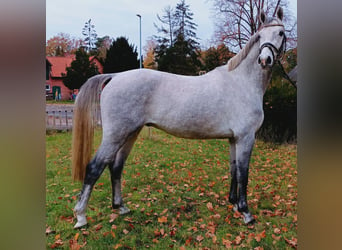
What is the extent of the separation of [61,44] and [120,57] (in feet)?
1.69

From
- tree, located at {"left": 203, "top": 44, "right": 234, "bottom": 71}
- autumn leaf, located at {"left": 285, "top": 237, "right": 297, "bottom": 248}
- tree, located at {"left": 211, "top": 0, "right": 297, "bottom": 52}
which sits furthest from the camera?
tree, located at {"left": 203, "top": 44, "right": 234, "bottom": 71}

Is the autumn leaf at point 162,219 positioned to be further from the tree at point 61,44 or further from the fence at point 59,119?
the tree at point 61,44

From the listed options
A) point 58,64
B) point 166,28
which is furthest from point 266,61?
point 58,64

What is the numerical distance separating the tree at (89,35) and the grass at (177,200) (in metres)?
0.81

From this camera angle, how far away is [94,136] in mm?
1944

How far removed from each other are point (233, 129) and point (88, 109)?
123 cm

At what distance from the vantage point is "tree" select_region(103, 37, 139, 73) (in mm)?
2146

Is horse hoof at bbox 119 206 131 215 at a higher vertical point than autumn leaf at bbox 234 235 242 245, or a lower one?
higher

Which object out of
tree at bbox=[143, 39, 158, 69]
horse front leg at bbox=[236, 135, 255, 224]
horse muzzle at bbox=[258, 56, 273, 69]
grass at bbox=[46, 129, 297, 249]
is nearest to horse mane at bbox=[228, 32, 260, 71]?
horse muzzle at bbox=[258, 56, 273, 69]

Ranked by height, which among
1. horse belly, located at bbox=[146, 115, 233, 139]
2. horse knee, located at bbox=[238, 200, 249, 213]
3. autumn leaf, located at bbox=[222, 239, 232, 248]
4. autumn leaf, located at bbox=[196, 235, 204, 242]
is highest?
horse belly, located at bbox=[146, 115, 233, 139]

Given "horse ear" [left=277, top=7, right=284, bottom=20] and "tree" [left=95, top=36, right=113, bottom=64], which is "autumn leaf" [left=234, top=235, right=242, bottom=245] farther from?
"tree" [left=95, top=36, right=113, bottom=64]

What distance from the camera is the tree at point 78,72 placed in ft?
6.96
